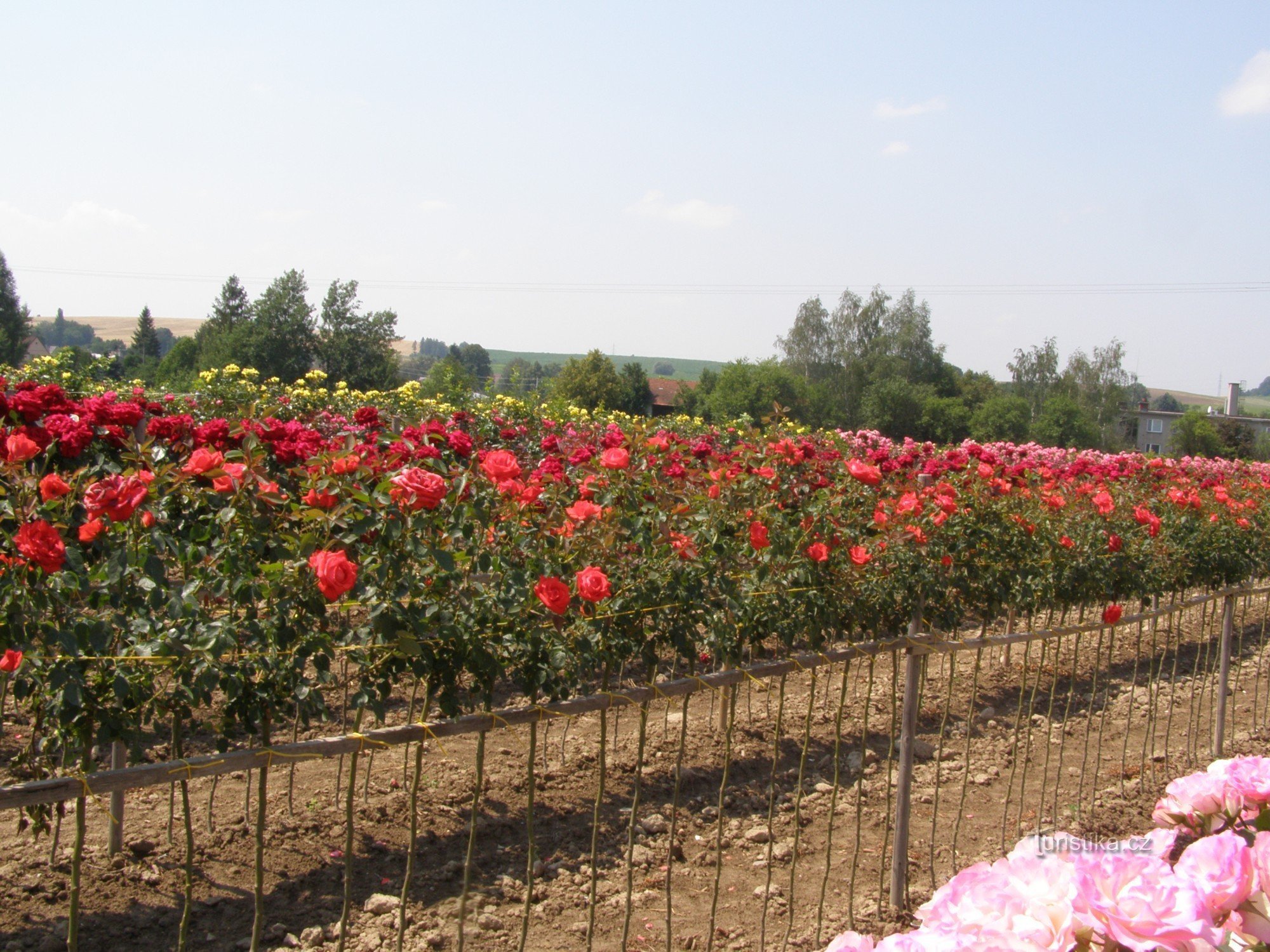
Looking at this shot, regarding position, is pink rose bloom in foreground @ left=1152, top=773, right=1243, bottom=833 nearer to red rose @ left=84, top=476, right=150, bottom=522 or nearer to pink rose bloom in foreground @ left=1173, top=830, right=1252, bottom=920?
pink rose bloom in foreground @ left=1173, top=830, right=1252, bottom=920

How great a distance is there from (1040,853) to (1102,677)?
22.5 feet

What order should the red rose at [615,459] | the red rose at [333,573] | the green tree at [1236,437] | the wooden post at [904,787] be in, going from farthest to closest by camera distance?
1. the green tree at [1236,437]
2. the wooden post at [904,787]
3. the red rose at [615,459]
4. the red rose at [333,573]

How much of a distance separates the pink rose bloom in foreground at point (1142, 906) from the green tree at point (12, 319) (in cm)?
6812

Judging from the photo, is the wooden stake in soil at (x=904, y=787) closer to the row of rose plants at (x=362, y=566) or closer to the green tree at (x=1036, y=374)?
the row of rose plants at (x=362, y=566)

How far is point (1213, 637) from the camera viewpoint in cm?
863

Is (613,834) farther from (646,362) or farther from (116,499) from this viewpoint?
(646,362)

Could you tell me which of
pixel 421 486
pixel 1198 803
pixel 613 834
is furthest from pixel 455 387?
pixel 1198 803

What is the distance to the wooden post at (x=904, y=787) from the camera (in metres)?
3.28

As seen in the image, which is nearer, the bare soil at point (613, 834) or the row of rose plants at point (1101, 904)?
the row of rose plants at point (1101, 904)

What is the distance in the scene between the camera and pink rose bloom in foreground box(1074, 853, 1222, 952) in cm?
90

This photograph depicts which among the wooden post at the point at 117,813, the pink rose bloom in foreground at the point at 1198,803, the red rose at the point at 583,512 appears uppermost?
the red rose at the point at 583,512

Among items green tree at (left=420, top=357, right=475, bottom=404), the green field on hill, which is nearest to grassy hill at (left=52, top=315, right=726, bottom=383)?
the green field on hill

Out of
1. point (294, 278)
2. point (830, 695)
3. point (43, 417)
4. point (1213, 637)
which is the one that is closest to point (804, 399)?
point (294, 278)

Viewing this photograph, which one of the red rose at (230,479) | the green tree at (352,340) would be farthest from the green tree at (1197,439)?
the red rose at (230,479)
